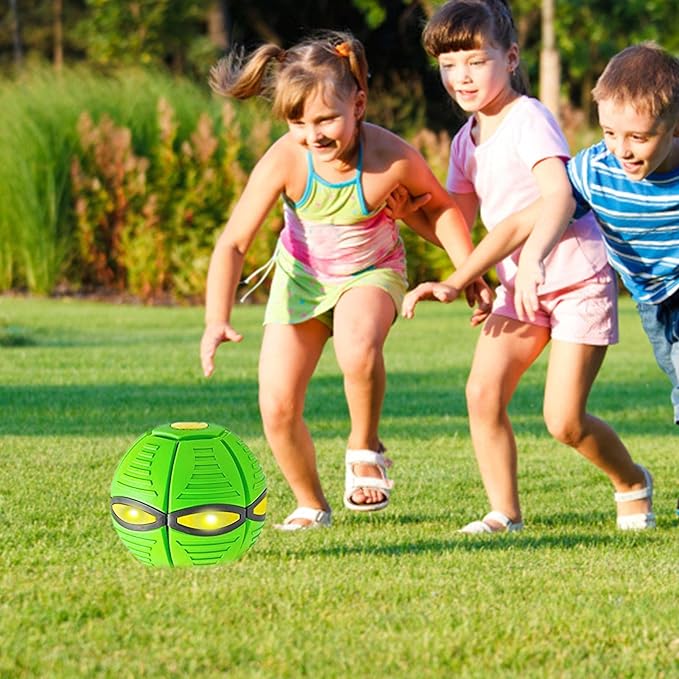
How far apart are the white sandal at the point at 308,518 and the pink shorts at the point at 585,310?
40.4 inches

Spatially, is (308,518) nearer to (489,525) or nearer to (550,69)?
(489,525)

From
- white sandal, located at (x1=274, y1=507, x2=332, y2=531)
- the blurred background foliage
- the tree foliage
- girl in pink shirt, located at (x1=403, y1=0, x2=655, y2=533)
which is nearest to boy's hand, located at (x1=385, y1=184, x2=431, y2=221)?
girl in pink shirt, located at (x1=403, y1=0, x2=655, y2=533)

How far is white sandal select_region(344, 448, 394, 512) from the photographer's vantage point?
529cm

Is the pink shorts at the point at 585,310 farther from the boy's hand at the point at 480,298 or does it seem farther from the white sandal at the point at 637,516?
the white sandal at the point at 637,516

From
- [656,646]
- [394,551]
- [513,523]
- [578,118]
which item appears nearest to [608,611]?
[656,646]

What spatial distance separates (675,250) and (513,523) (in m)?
1.18

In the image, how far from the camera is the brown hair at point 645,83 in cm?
460

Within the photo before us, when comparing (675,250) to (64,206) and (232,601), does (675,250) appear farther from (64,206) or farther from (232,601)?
(64,206)

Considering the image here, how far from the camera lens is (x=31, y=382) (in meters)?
9.60

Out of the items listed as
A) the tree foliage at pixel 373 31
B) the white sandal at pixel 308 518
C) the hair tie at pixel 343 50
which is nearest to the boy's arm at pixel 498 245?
the hair tie at pixel 343 50

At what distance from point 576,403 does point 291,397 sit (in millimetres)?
1031

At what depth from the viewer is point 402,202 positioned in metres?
5.39

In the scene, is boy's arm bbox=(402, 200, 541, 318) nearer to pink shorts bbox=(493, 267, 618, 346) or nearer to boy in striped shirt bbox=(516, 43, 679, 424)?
boy in striped shirt bbox=(516, 43, 679, 424)

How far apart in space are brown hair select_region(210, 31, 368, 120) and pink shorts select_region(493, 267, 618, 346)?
1044 mm
